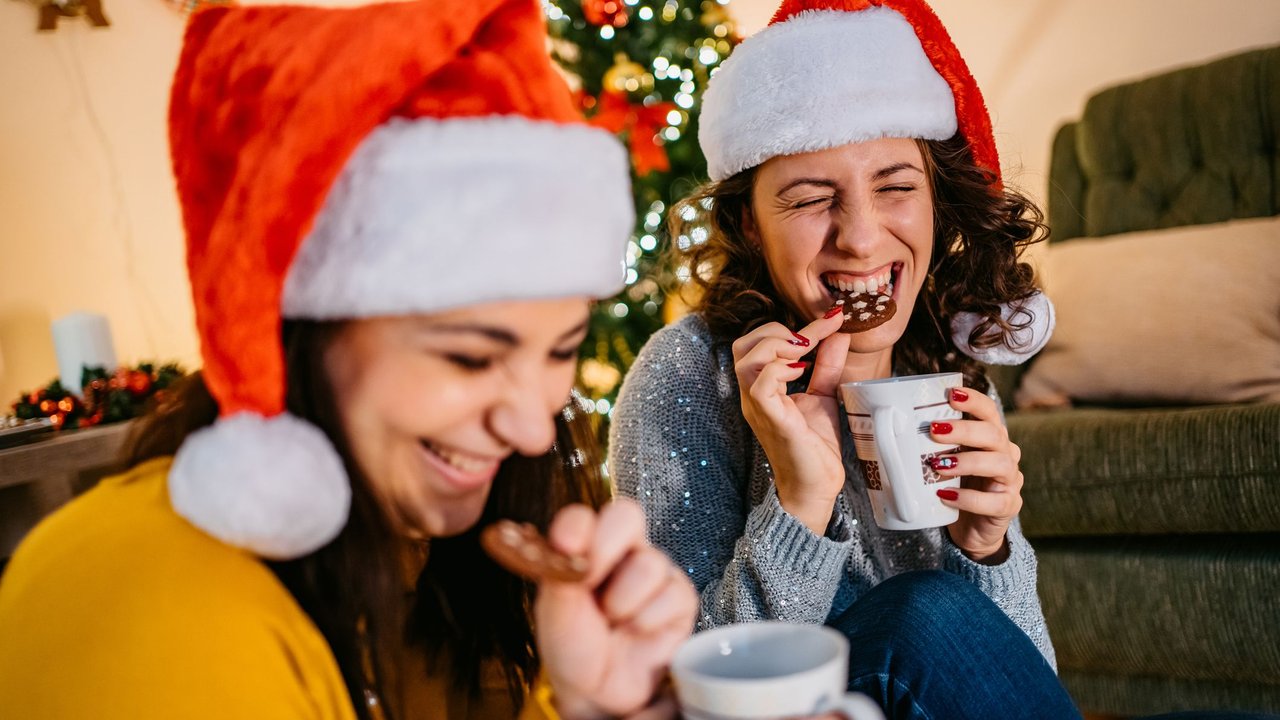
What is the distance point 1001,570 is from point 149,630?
2.92ft

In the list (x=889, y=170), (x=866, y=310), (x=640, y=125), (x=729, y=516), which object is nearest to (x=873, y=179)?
(x=889, y=170)

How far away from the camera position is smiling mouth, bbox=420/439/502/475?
59 centimetres

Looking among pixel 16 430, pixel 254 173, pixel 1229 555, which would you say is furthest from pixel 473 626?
pixel 1229 555

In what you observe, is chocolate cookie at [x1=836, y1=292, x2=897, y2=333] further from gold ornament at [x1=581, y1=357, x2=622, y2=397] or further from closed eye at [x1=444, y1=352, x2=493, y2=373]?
gold ornament at [x1=581, y1=357, x2=622, y2=397]

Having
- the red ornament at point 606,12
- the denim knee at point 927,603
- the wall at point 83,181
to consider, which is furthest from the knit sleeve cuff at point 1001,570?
the wall at point 83,181

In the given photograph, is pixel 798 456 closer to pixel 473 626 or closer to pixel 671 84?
pixel 473 626

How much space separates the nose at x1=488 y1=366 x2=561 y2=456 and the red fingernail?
0.49 meters

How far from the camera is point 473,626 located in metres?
0.78

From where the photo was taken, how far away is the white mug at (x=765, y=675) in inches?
17.6

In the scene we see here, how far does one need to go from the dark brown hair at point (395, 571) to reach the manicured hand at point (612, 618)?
0.14m

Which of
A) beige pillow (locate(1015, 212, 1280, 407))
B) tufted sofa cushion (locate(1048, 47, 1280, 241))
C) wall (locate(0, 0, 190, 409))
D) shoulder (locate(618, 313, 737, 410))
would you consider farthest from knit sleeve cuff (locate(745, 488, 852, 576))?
wall (locate(0, 0, 190, 409))

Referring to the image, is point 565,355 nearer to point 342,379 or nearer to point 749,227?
point 342,379

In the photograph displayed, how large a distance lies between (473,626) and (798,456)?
37 cm

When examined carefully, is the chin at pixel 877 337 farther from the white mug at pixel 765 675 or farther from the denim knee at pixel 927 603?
the white mug at pixel 765 675
